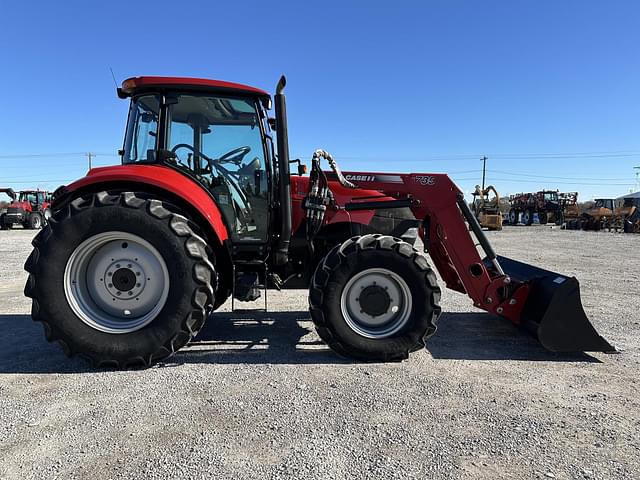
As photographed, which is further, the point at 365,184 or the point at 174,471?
the point at 365,184

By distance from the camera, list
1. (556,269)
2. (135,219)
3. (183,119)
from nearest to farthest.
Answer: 1. (135,219)
2. (183,119)
3. (556,269)

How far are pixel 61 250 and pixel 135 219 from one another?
2.18 feet

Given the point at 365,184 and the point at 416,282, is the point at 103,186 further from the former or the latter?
the point at 416,282

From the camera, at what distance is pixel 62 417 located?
271 cm

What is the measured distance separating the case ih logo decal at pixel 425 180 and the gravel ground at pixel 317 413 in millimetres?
1669

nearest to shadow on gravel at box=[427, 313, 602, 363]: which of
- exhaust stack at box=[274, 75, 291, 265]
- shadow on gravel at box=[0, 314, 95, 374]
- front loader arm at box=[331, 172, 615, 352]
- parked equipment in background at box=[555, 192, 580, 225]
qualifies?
front loader arm at box=[331, 172, 615, 352]

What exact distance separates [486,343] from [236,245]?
9.13 ft

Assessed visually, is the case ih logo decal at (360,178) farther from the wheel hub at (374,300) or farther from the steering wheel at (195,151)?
the steering wheel at (195,151)

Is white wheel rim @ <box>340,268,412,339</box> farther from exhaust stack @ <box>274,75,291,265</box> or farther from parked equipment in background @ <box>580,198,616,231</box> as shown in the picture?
parked equipment in background @ <box>580,198,616,231</box>

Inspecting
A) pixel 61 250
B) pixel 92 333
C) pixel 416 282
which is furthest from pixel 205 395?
pixel 416 282

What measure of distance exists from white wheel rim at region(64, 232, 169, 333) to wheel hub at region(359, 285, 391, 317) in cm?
176

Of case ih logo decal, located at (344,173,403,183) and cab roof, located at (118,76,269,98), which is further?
case ih logo decal, located at (344,173,403,183)

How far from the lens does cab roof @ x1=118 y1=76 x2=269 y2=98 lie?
148 inches

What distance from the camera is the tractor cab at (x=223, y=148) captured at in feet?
12.9
